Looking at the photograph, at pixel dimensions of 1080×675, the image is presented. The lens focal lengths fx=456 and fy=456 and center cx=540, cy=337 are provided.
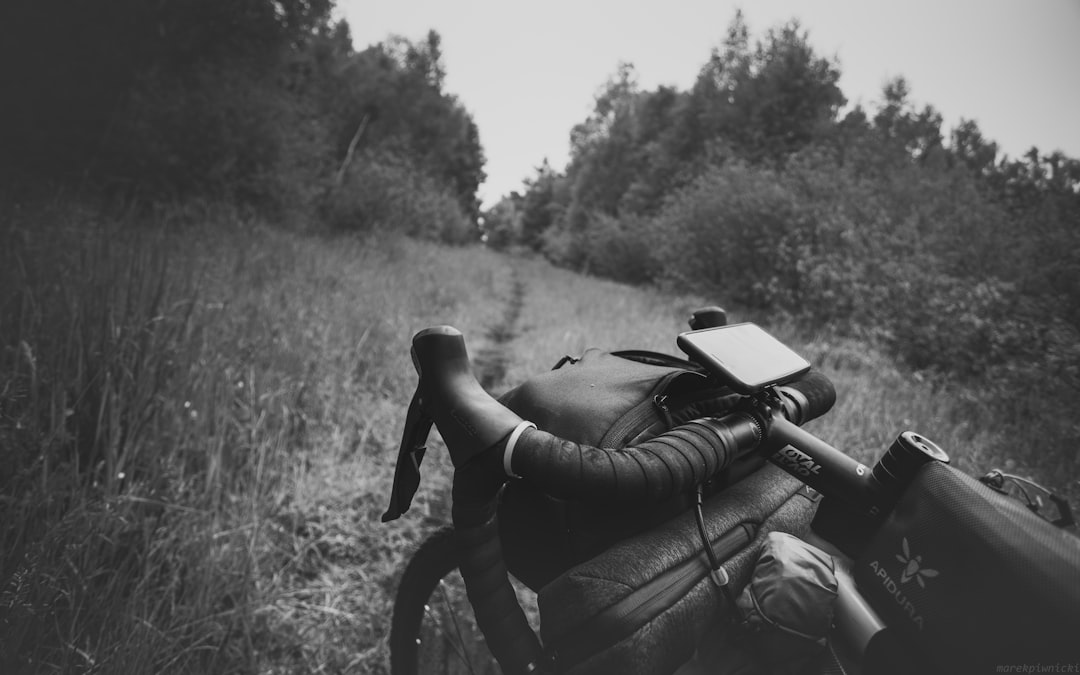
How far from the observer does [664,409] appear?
2.98 feet

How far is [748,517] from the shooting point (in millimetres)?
935

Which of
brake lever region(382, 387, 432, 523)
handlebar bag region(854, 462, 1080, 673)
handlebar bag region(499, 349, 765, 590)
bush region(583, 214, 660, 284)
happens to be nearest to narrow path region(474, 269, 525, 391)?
handlebar bag region(499, 349, 765, 590)

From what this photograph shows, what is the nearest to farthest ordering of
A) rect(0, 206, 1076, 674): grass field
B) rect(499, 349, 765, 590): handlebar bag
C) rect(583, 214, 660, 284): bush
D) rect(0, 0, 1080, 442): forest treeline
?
rect(499, 349, 765, 590): handlebar bag → rect(0, 206, 1076, 674): grass field → rect(0, 0, 1080, 442): forest treeline → rect(583, 214, 660, 284): bush

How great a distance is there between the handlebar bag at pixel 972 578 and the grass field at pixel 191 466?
177 centimetres

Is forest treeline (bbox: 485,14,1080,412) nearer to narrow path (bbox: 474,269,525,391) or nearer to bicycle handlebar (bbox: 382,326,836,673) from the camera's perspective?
narrow path (bbox: 474,269,525,391)

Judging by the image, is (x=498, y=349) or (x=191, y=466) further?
(x=498, y=349)

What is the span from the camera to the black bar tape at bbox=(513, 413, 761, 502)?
68 cm

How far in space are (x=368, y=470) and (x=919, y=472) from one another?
2.66 metres

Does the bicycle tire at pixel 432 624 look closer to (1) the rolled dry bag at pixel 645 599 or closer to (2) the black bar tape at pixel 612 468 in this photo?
(1) the rolled dry bag at pixel 645 599

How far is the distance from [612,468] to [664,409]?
0.26 metres

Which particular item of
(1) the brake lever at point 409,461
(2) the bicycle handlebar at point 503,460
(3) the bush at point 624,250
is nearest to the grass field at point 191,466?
(1) the brake lever at point 409,461

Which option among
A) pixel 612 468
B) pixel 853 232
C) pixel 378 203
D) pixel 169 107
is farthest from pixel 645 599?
pixel 378 203

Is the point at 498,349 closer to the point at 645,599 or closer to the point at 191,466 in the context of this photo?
the point at 191,466

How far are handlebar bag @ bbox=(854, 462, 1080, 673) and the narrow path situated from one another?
13.0 feet
